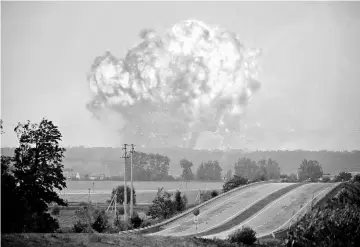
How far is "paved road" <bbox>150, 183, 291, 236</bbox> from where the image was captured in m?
74.9

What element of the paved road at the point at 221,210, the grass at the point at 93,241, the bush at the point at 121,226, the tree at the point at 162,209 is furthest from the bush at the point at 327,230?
the tree at the point at 162,209

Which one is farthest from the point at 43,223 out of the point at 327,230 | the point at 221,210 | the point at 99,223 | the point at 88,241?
the point at 221,210

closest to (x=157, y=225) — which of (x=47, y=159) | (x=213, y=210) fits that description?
(x=213, y=210)

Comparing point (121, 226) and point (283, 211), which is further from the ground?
point (283, 211)

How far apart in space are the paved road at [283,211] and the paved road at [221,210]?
13.7ft

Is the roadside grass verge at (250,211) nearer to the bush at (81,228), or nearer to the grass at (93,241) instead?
the bush at (81,228)

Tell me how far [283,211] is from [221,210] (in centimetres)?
1083

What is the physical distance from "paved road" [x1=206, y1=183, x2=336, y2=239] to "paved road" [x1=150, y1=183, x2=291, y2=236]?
4176 millimetres

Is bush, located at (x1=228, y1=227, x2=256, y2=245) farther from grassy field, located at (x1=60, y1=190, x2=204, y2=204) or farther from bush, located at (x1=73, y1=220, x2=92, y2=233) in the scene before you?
grassy field, located at (x1=60, y1=190, x2=204, y2=204)

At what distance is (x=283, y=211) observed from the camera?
87.7 m

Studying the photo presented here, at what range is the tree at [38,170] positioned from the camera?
174 ft

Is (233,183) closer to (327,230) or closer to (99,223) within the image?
(99,223)

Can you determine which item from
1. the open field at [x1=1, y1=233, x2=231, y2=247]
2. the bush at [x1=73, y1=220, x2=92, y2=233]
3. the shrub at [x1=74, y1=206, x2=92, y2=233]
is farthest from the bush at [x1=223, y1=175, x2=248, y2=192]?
the open field at [x1=1, y1=233, x2=231, y2=247]

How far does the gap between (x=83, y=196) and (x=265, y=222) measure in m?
89.0
